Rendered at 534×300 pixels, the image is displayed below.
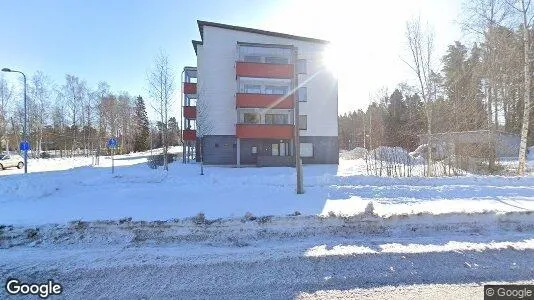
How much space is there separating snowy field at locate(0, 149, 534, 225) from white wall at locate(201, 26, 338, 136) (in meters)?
15.9

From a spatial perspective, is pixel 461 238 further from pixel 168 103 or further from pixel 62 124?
pixel 62 124

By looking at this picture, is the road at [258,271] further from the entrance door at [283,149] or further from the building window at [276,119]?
the building window at [276,119]

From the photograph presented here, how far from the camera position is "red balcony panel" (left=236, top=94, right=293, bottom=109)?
29.1 m

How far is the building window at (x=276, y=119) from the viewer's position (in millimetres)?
31094

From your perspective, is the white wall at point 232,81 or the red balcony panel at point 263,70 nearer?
the red balcony panel at point 263,70

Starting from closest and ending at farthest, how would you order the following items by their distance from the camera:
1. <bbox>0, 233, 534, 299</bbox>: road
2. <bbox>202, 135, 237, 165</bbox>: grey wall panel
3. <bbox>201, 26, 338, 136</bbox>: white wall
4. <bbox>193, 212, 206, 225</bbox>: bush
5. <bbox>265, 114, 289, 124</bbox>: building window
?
<bbox>0, 233, 534, 299</bbox>: road → <bbox>193, 212, 206, 225</bbox>: bush → <bbox>202, 135, 237, 165</bbox>: grey wall panel → <bbox>201, 26, 338, 136</bbox>: white wall → <bbox>265, 114, 289, 124</bbox>: building window

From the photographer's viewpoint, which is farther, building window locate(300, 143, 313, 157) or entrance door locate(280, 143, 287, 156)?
building window locate(300, 143, 313, 157)

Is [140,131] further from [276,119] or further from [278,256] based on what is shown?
[278,256]

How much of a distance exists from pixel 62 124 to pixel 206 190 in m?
56.2

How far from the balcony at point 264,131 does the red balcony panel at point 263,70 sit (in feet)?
16.7

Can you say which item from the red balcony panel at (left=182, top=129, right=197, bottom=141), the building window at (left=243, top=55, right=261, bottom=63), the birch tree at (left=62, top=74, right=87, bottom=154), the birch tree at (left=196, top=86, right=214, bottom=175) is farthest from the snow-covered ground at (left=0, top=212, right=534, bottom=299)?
the birch tree at (left=62, top=74, right=87, bottom=154)

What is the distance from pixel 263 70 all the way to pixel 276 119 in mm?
5179

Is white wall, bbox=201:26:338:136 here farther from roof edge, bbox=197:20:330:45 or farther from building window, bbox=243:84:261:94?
building window, bbox=243:84:261:94

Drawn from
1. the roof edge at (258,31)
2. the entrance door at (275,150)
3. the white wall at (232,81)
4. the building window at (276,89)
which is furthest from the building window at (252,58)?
the entrance door at (275,150)
